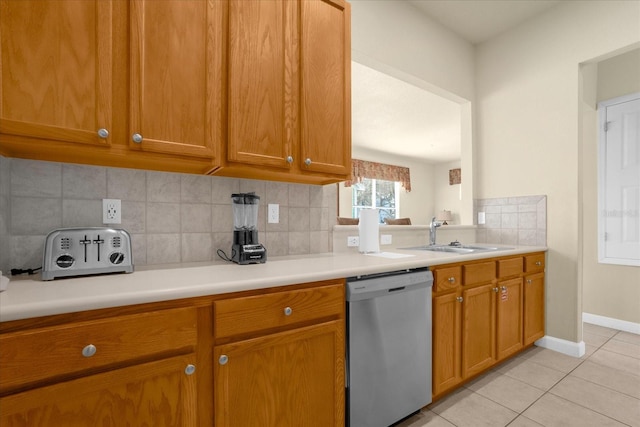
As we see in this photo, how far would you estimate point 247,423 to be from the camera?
3.62ft

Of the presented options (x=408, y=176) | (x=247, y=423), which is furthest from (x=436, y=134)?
(x=247, y=423)

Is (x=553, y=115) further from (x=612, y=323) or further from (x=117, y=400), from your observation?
(x=117, y=400)

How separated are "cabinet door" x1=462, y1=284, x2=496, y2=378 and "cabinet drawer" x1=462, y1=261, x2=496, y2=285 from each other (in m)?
0.05

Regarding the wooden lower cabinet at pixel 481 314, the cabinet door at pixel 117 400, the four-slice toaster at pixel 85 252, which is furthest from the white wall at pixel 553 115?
the four-slice toaster at pixel 85 252

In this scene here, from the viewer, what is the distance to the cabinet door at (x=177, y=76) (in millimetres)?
1180

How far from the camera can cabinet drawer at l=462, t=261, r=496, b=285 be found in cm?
189

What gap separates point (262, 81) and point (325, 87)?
0.36 m

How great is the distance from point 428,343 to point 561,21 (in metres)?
2.88

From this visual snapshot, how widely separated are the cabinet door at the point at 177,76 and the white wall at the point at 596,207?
3.48 metres

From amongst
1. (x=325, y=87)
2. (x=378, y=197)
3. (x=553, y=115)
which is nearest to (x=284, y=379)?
(x=325, y=87)

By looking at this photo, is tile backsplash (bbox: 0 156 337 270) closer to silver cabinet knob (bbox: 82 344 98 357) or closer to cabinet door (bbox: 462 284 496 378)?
silver cabinet knob (bbox: 82 344 98 357)

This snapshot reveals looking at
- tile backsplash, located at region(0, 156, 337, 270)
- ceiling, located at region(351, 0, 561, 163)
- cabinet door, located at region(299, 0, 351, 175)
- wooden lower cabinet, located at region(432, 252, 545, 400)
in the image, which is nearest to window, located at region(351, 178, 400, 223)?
ceiling, located at region(351, 0, 561, 163)

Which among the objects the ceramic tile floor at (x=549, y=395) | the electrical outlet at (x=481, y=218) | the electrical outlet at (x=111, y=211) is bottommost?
the ceramic tile floor at (x=549, y=395)

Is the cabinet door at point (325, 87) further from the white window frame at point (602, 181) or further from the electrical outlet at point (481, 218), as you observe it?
the white window frame at point (602, 181)
